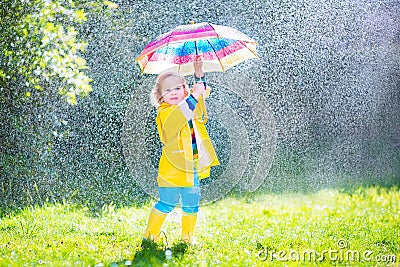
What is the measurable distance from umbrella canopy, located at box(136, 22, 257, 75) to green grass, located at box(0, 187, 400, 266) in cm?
126

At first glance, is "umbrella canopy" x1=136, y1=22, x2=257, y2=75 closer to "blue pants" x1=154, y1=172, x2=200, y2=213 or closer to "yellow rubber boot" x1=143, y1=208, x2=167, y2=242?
"blue pants" x1=154, y1=172, x2=200, y2=213

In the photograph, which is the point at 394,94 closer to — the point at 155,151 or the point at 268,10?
the point at 268,10

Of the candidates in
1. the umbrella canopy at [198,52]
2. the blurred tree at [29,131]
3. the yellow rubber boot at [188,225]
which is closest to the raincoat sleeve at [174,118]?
the umbrella canopy at [198,52]

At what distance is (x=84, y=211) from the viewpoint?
6293 millimetres

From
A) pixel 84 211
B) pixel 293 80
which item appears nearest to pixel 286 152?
pixel 293 80

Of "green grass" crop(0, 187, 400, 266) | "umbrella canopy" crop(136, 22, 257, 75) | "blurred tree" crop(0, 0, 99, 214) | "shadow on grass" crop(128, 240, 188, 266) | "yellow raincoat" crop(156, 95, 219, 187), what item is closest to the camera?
"shadow on grass" crop(128, 240, 188, 266)

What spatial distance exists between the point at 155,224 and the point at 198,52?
122cm

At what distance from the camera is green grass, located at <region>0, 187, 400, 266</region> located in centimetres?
434

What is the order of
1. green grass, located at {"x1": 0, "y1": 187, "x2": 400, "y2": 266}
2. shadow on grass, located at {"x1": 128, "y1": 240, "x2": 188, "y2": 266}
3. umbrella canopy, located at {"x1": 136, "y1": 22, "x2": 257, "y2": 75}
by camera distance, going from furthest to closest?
1. umbrella canopy, located at {"x1": 136, "y1": 22, "x2": 257, "y2": 75}
2. green grass, located at {"x1": 0, "y1": 187, "x2": 400, "y2": 266}
3. shadow on grass, located at {"x1": 128, "y1": 240, "x2": 188, "y2": 266}

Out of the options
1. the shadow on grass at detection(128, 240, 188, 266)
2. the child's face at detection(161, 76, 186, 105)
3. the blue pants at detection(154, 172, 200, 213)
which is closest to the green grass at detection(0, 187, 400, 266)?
the shadow on grass at detection(128, 240, 188, 266)

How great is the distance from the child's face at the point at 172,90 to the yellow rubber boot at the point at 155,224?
2.48 feet

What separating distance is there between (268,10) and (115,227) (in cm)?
376

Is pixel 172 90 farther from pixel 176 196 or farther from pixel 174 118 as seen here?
pixel 176 196

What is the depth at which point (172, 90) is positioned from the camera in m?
4.54
